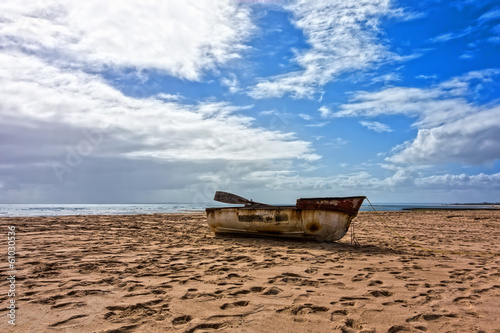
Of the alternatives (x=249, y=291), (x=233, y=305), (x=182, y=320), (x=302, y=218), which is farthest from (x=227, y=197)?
(x=182, y=320)

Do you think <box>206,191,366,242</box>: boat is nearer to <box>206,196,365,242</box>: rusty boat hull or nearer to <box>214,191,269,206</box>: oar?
<box>206,196,365,242</box>: rusty boat hull

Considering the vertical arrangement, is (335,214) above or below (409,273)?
above

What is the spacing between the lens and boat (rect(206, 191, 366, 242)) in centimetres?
828

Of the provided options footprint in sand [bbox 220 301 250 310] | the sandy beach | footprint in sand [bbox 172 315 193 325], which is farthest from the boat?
footprint in sand [bbox 172 315 193 325]

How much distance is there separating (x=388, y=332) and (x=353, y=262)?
3.22 meters

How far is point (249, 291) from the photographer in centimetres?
415

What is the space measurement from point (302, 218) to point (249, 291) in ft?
15.1

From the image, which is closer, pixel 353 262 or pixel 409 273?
pixel 409 273

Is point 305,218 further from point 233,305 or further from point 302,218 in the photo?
point 233,305

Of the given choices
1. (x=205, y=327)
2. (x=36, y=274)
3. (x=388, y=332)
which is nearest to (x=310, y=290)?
(x=388, y=332)

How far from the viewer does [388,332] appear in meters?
2.98

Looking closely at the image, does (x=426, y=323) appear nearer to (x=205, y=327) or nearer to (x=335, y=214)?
(x=205, y=327)

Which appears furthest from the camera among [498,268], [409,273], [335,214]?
[335,214]

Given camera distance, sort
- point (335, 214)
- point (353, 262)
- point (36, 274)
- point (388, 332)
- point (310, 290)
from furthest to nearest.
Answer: point (335, 214) → point (353, 262) → point (36, 274) → point (310, 290) → point (388, 332)
